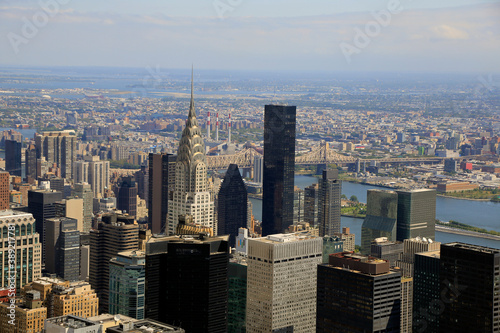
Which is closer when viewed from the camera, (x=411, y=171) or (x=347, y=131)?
(x=411, y=171)

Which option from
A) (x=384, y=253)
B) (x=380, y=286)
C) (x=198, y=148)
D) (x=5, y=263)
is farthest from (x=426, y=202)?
(x=5, y=263)

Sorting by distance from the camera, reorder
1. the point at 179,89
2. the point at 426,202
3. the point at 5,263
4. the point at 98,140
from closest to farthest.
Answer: the point at 5,263, the point at 426,202, the point at 179,89, the point at 98,140

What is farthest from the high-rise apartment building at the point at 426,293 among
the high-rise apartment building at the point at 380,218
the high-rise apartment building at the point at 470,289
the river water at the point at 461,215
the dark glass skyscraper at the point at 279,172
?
the dark glass skyscraper at the point at 279,172

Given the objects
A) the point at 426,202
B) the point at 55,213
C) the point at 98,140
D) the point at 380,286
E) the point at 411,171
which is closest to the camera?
the point at 380,286

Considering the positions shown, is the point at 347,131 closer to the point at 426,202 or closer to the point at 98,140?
the point at 98,140

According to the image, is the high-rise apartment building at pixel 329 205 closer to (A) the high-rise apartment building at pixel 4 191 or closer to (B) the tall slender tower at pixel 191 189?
(B) the tall slender tower at pixel 191 189

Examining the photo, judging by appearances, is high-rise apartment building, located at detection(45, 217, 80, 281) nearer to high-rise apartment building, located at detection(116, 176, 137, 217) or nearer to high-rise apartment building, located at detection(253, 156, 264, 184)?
high-rise apartment building, located at detection(116, 176, 137, 217)

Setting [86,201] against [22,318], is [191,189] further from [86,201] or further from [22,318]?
[86,201]
